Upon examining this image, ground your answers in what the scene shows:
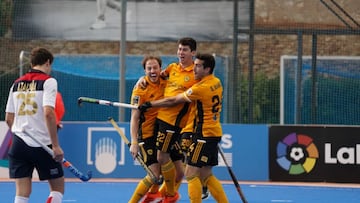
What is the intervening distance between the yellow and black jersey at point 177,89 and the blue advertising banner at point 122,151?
5097 mm

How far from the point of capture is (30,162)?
866 cm

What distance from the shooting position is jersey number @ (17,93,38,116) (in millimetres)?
8531

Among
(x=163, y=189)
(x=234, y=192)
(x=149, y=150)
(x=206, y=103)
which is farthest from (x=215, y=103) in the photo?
(x=234, y=192)

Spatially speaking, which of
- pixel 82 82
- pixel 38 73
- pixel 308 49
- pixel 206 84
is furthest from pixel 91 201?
pixel 308 49

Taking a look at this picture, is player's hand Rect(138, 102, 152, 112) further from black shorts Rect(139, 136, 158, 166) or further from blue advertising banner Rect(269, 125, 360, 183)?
blue advertising banner Rect(269, 125, 360, 183)

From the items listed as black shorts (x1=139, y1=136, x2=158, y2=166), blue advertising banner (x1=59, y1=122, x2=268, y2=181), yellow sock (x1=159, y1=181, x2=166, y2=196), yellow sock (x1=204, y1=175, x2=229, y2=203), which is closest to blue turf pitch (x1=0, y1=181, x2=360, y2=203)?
blue advertising banner (x1=59, y1=122, x2=268, y2=181)

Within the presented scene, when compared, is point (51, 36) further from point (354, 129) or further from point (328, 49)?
point (354, 129)

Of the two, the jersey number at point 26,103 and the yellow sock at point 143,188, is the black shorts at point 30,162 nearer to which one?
the jersey number at point 26,103

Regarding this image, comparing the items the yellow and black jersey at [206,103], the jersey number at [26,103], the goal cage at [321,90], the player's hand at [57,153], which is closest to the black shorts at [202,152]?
the yellow and black jersey at [206,103]

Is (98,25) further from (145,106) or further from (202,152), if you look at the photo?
(202,152)

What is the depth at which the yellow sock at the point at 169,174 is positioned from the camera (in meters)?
10.7

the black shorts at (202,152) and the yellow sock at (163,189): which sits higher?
the black shorts at (202,152)

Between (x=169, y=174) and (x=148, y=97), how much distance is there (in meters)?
0.88

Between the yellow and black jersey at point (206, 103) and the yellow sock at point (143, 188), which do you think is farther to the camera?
the yellow sock at point (143, 188)
